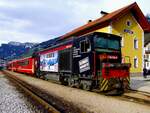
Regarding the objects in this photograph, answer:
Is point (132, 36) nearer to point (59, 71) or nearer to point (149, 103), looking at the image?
point (59, 71)

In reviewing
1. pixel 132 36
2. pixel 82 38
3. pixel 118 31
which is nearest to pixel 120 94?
pixel 82 38

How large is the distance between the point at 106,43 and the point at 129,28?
1923 cm

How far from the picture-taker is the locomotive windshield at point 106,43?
1352 cm

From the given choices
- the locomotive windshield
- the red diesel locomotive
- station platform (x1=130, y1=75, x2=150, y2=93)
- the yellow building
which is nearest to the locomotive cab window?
the red diesel locomotive

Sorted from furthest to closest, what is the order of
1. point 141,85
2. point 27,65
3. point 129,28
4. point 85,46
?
point 27,65 → point 129,28 → point 141,85 → point 85,46

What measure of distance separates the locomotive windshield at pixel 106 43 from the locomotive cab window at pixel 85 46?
0.46 m

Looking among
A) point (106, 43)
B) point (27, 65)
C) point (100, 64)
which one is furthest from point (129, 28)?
point (100, 64)

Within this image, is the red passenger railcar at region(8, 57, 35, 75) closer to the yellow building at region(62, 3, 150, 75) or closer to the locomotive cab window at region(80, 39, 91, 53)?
the yellow building at region(62, 3, 150, 75)

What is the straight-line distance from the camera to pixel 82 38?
14547mm

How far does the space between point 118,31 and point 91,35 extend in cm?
1765

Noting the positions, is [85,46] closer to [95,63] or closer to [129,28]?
[95,63]

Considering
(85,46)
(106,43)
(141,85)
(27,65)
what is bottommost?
(141,85)

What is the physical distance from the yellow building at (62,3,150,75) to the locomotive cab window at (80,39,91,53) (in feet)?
50.2

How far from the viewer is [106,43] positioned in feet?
45.8
